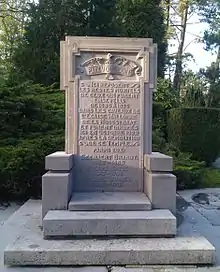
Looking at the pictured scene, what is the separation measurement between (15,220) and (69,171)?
108cm

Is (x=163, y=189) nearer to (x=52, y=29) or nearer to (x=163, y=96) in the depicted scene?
(x=52, y=29)

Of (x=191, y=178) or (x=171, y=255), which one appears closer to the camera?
(x=171, y=255)

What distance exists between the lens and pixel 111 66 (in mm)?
4824

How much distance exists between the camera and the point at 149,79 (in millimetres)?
4852

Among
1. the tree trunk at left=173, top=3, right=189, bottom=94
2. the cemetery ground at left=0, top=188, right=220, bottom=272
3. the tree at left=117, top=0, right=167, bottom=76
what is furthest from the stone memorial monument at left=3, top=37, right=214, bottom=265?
the tree trunk at left=173, top=3, right=189, bottom=94

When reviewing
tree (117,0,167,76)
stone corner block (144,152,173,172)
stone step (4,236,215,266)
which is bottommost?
stone step (4,236,215,266)

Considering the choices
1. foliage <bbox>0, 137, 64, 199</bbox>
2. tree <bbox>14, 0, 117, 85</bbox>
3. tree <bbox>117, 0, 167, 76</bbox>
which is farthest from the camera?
tree <bbox>117, 0, 167, 76</bbox>

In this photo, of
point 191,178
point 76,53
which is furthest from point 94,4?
point 76,53

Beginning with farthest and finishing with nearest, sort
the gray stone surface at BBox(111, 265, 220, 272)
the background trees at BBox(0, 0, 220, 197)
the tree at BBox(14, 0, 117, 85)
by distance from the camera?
1. the tree at BBox(14, 0, 117, 85)
2. the background trees at BBox(0, 0, 220, 197)
3. the gray stone surface at BBox(111, 265, 220, 272)

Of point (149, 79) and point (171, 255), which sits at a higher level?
point (149, 79)

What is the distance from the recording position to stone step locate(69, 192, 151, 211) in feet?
13.4

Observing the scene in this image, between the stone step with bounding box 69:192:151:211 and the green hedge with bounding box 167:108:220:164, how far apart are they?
689 centimetres

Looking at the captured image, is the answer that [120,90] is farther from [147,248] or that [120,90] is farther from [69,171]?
[147,248]

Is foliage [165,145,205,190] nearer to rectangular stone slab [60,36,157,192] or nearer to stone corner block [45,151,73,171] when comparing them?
rectangular stone slab [60,36,157,192]
